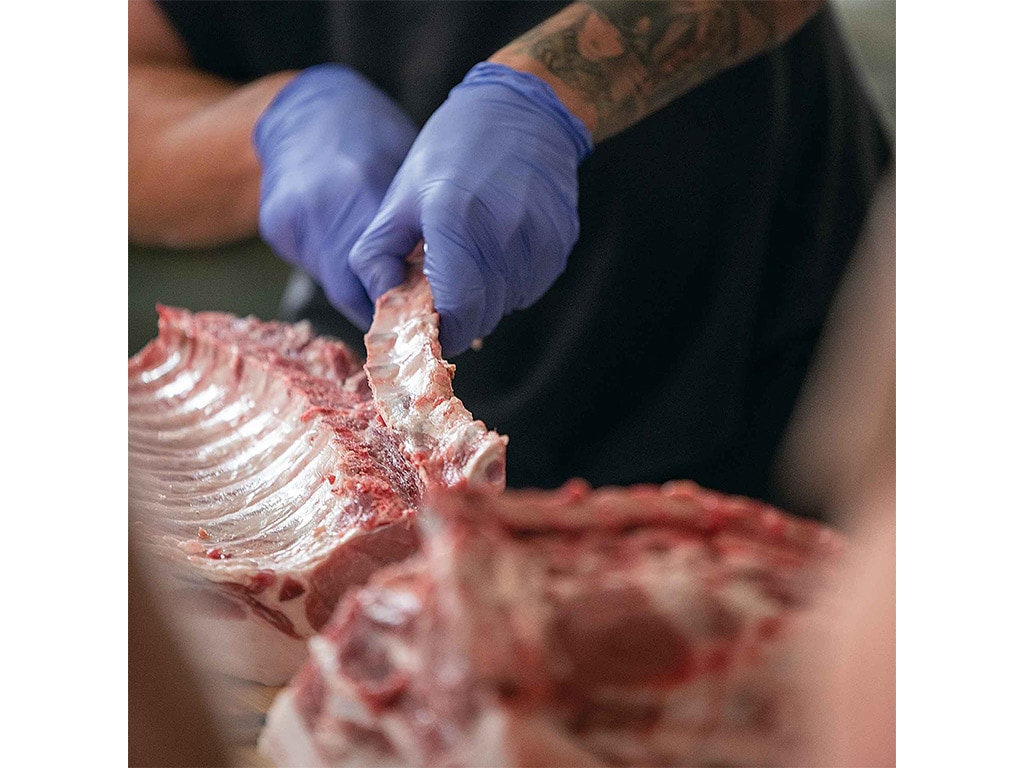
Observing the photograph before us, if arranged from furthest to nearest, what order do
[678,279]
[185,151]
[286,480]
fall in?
1. [185,151]
2. [678,279]
3. [286,480]

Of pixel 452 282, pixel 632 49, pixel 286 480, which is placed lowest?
pixel 286 480

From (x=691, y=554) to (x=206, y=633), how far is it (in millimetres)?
514

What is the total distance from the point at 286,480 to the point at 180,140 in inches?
47.9

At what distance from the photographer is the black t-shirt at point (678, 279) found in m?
1.50

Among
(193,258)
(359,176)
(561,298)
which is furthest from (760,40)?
(193,258)

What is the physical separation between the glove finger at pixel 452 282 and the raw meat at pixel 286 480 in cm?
3

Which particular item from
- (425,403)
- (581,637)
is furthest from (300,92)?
(581,637)

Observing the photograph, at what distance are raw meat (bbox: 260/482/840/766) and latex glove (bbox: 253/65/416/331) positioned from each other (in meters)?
0.98

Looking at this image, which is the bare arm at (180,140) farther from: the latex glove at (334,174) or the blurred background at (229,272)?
the latex glove at (334,174)

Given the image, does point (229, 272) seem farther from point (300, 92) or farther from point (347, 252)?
point (347, 252)

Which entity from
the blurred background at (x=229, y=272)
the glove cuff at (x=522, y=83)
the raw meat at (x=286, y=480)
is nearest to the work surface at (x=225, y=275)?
the blurred background at (x=229, y=272)

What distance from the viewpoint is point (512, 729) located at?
413 millimetres

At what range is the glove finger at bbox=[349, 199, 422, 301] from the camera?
46.3 inches

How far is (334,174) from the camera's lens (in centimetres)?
141
